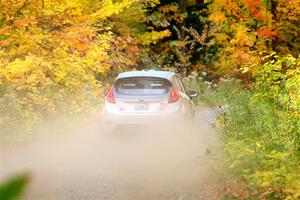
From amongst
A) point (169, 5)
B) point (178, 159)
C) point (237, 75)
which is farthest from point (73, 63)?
point (169, 5)

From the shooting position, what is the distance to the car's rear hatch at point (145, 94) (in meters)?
13.0

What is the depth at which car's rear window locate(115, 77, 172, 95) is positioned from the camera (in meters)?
13.0

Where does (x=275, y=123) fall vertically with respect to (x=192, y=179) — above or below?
above

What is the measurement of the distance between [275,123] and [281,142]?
2.53ft

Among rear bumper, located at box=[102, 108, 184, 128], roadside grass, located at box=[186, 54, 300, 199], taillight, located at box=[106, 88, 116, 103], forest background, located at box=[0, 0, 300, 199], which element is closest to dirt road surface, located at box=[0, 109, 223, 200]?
rear bumper, located at box=[102, 108, 184, 128]

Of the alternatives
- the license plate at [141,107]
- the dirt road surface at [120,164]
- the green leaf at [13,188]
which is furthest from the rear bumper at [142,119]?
the green leaf at [13,188]

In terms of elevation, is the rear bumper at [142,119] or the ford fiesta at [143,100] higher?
the ford fiesta at [143,100]

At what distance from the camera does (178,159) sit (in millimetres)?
10977

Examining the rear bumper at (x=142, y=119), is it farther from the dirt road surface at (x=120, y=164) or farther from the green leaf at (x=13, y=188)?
the green leaf at (x=13, y=188)

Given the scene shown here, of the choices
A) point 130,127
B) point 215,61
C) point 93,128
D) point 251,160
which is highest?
point 251,160

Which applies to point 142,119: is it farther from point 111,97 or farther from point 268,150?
point 268,150

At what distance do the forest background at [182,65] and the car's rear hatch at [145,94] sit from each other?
56.9 inches

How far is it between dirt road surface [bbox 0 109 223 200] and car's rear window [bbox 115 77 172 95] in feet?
2.67

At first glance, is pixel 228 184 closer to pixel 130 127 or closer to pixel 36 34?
pixel 130 127
